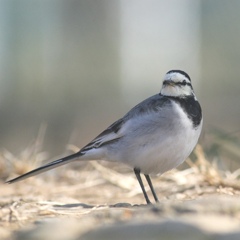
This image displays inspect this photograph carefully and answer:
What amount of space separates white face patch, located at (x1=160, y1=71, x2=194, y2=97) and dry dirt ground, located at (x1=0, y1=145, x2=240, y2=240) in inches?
15.9

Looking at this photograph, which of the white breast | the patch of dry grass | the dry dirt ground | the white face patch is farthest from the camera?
the white face patch

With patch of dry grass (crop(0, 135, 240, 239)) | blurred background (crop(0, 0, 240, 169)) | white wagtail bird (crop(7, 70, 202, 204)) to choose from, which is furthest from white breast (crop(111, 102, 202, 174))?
blurred background (crop(0, 0, 240, 169))

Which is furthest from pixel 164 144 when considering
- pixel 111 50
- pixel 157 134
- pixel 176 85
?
pixel 111 50

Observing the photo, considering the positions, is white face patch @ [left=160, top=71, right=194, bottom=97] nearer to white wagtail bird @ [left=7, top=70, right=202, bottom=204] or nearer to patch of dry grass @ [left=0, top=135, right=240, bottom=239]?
white wagtail bird @ [left=7, top=70, right=202, bottom=204]

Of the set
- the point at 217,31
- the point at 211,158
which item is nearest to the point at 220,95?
the point at 217,31

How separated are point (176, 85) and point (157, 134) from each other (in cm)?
50

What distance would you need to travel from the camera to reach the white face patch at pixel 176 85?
5.02 meters

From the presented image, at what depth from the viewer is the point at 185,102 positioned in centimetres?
492

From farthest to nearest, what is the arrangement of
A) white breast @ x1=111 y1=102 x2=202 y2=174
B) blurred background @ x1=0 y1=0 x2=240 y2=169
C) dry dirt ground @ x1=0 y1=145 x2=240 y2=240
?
blurred background @ x1=0 y1=0 x2=240 y2=169 < white breast @ x1=111 y1=102 x2=202 y2=174 < dry dirt ground @ x1=0 y1=145 x2=240 y2=240

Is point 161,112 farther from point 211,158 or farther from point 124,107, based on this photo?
point 124,107

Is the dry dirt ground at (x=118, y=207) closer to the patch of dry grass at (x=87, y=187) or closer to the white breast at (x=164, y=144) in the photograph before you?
the patch of dry grass at (x=87, y=187)

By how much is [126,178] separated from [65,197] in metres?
0.56

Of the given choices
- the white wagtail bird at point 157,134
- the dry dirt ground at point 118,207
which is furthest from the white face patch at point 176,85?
the dry dirt ground at point 118,207

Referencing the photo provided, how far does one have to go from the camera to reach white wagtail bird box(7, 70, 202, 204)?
461 cm
